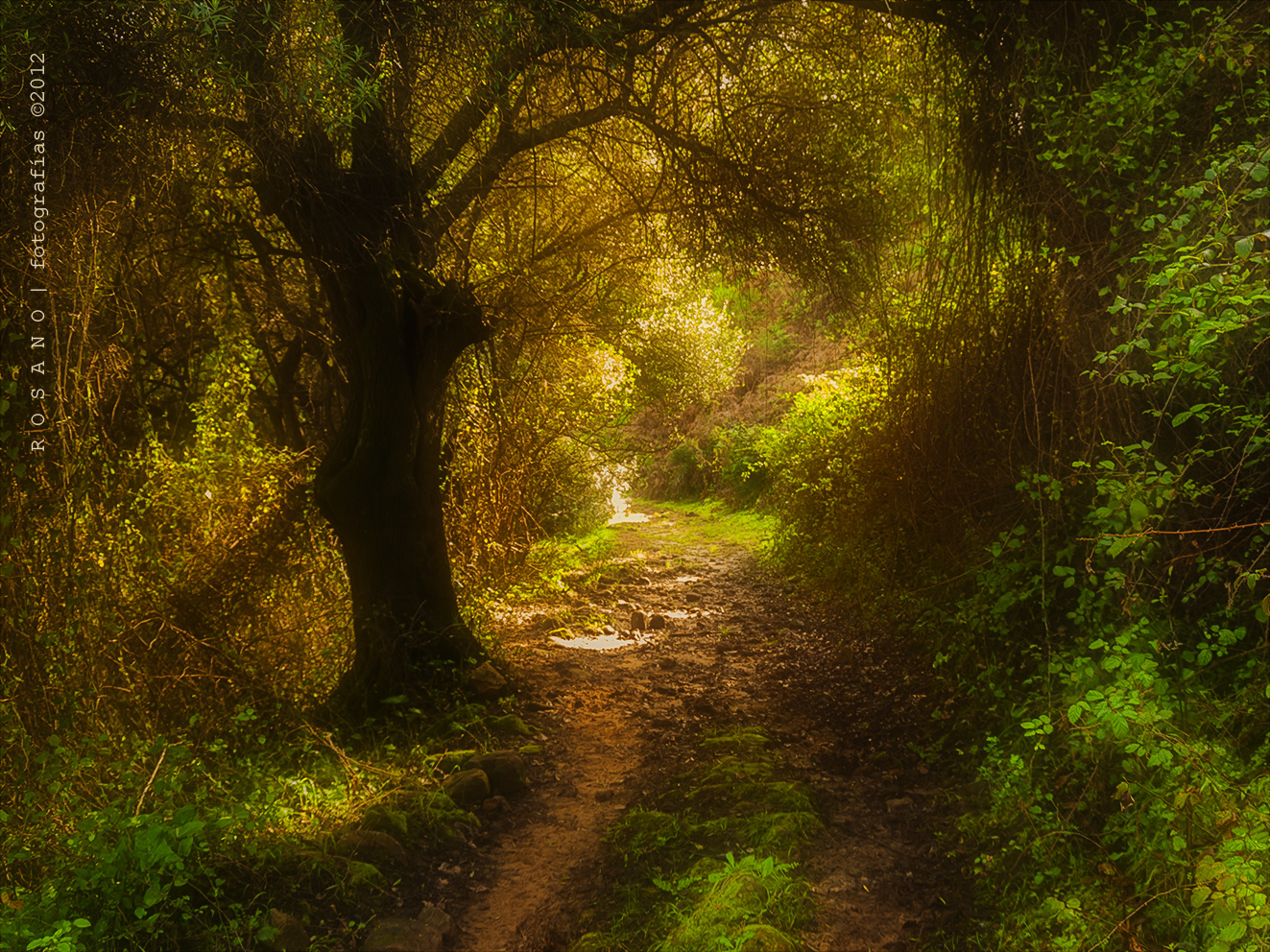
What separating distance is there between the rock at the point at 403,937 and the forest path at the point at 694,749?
184 mm

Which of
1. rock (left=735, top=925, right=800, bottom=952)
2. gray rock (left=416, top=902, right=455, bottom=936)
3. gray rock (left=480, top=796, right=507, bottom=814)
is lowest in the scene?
gray rock (left=416, top=902, right=455, bottom=936)

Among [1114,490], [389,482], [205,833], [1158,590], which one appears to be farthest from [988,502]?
[205,833]

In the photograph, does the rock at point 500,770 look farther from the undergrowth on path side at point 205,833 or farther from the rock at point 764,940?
the rock at point 764,940

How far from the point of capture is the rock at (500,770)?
5445 millimetres

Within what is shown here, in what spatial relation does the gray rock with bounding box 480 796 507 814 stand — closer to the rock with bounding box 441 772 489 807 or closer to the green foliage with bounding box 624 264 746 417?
the rock with bounding box 441 772 489 807

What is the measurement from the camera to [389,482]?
6582 millimetres

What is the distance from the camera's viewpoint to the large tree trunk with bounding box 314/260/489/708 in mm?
6410

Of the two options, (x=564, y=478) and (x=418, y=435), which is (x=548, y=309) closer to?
(x=418, y=435)

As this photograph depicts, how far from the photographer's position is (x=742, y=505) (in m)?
21.0

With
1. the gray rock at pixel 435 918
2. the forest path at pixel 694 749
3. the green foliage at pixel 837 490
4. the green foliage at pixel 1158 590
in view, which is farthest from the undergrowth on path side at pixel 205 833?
the green foliage at pixel 837 490

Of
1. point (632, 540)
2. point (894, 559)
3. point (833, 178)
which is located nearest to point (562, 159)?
point (833, 178)

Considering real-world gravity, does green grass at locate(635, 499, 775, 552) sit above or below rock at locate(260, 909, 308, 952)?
above

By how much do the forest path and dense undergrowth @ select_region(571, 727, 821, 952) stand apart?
0.47 feet

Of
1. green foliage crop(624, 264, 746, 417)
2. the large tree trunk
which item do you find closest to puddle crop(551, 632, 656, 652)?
the large tree trunk
